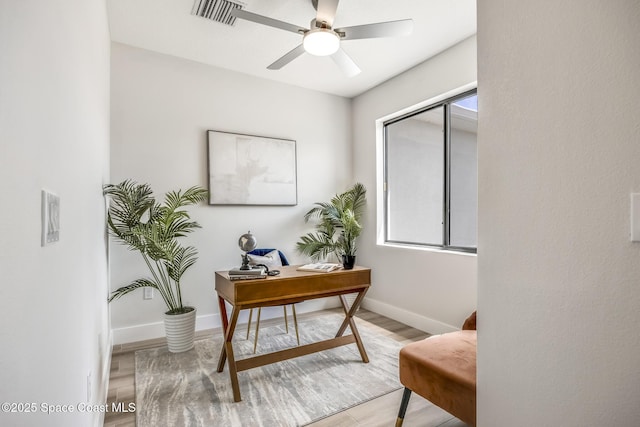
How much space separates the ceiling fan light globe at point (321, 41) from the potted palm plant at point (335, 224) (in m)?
1.82

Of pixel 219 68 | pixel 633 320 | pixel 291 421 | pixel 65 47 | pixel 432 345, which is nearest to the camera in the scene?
pixel 633 320

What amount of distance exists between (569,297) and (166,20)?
10.7 ft

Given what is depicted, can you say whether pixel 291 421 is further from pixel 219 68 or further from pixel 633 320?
pixel 219 68

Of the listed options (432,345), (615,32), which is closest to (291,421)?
(432,345)

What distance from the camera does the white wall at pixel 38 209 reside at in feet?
1.94

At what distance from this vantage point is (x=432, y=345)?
1.73 metres

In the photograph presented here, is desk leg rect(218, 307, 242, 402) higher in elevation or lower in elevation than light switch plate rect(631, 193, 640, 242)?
lower

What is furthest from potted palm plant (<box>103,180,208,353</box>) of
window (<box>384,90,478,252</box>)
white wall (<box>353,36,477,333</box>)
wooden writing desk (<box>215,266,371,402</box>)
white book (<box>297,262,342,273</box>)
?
window (<box>384,90,478,252</box>)

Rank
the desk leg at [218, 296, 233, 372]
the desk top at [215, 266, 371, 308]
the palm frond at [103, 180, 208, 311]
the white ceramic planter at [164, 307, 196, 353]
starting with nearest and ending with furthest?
the desk top at [215, 266, 371, 308] < the desk leg at [218, 296, 233, 372] < the palm frond at [103, 180, 208, 311] < the white ceramic planter at [164, 307, 196, 353]

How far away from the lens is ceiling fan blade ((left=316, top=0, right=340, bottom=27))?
1.98 m

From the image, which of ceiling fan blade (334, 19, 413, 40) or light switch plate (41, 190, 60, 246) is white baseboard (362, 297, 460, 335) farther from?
light switch plate (41, 190, 60, 246)

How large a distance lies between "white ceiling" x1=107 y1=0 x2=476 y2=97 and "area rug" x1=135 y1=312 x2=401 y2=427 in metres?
2.86

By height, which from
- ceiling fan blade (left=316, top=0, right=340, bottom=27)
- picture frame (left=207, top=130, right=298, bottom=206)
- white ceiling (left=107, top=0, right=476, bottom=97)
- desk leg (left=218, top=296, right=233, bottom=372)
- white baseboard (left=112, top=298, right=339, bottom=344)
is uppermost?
white ceiling (left=107, top=0, right=476, bottom=97)

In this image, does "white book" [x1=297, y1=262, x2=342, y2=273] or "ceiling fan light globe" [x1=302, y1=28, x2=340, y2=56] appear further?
"white book" [x1=297, y1=262, x2=342, y2=273]
